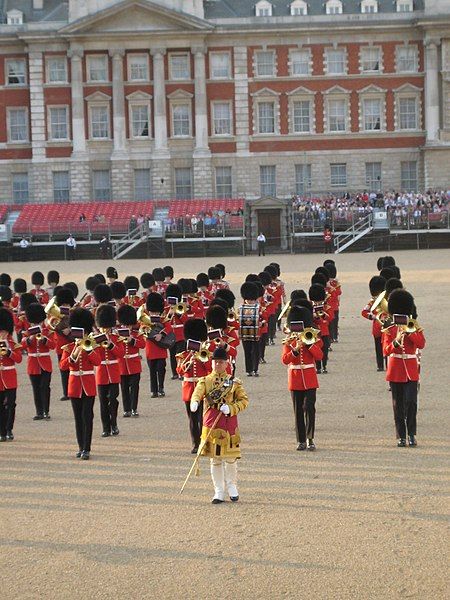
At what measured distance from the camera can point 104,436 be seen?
14711 mm

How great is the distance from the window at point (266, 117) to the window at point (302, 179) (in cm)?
235

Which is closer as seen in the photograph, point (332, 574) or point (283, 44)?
point (332, 574)

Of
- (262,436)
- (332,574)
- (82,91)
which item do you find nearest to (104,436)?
(262,436)

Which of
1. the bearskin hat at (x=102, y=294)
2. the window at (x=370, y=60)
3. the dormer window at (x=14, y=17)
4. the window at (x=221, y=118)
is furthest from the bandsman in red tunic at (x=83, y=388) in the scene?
the dormer window at (x=14, y=17)

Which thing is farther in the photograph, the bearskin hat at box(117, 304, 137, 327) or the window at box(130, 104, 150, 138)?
the window at box(130, 104, 150, 138)

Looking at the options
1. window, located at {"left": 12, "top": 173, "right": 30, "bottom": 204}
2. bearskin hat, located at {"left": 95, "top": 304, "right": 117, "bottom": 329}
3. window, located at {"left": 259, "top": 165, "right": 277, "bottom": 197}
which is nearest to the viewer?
bearskin hat, located at {"left": 95, "top": 304, "right": 117, "bottom": 329}

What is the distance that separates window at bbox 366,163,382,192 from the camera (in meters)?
62.1

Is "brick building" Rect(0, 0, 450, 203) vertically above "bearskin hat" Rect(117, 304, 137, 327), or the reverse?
"brick building" Rect(0, 0, 450, 203)

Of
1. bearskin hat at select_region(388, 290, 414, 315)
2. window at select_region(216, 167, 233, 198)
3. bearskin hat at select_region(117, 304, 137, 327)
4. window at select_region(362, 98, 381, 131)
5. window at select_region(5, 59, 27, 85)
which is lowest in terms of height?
bearskin hat at select_region(117, 304, 137, 327)

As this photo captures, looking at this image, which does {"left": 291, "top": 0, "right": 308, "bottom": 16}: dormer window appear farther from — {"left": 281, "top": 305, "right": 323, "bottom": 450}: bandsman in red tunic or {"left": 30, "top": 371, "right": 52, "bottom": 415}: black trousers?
{"left": 281, "top": 305, "right": 323, "bottom": 450}: bandsman in red tunic

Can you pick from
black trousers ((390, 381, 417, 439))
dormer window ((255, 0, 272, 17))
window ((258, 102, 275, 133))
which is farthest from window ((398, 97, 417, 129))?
black trousers ((390, 381, 417, 439))

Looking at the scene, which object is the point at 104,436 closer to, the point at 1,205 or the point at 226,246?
the point at 226,246

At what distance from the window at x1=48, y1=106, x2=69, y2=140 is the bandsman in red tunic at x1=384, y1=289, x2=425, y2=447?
165 ft

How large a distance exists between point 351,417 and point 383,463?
2.70m
